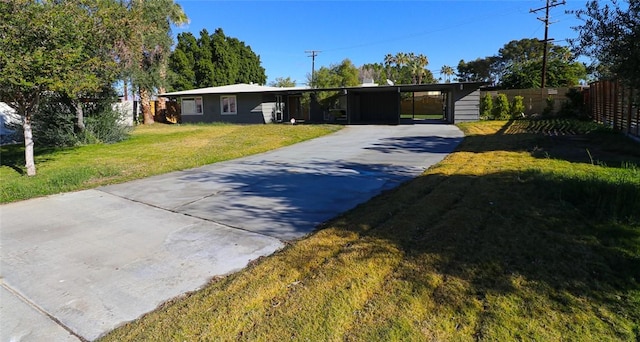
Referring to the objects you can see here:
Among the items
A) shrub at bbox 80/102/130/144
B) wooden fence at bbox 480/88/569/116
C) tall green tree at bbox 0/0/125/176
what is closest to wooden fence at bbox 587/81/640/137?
wooden fence at bbox 480/88/569/116

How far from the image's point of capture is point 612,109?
14000 millimetres

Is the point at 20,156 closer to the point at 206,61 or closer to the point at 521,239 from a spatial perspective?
the point at 521,239

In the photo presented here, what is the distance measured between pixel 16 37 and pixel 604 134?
15017 mm

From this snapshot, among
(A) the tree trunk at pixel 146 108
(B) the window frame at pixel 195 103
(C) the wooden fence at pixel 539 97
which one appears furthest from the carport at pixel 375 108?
(A) the tree trunk at pixel 146 108

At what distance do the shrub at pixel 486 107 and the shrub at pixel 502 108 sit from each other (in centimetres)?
69

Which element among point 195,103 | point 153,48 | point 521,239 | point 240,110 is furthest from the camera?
point 195,103

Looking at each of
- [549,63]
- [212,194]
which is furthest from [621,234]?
[549,63]

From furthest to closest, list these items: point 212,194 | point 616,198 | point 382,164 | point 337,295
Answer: point 382,164
point 212,194
point 616,198
point 337,295

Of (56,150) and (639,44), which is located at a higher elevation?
(639,44)

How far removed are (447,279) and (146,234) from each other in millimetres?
3303

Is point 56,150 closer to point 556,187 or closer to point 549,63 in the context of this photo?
point 556,187

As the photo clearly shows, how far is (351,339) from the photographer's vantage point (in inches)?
89.2

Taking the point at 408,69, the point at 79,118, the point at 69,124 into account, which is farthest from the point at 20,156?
the point at 408,69

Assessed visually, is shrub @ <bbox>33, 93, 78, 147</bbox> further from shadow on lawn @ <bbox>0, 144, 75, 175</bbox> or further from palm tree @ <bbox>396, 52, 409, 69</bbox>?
palm tree @ <bbox>396, 52, 409, 69</bbox>
